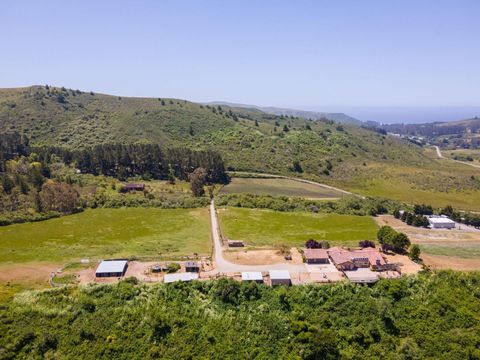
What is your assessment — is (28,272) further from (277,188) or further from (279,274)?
(277,188)

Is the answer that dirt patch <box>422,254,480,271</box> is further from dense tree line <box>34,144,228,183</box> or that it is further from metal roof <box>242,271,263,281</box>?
dense tree line <box>34,144,228,183</box>

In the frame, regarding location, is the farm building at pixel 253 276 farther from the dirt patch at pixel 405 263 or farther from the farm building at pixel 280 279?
the dirt patch at pixel 405 263

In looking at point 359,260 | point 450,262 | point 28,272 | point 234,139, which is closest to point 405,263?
point 359,260

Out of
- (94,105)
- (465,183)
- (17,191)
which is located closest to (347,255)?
(17,191)

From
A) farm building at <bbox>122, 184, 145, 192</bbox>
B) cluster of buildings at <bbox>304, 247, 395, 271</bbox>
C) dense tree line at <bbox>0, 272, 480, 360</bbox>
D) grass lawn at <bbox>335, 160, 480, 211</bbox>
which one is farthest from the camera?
grass lawn at <bbox>335, 160, 480, 211</bbox>

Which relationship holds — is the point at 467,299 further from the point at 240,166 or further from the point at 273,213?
the point at 240,166

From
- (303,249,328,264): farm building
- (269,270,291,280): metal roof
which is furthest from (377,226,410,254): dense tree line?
(269,270,291,280): metal roof

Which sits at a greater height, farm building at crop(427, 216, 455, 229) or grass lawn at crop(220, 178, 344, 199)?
farm building at crop(427, 216, 455, 229)

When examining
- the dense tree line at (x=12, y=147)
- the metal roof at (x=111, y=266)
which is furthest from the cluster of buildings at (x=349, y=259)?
the dense tree line at (x=12, y=147)
